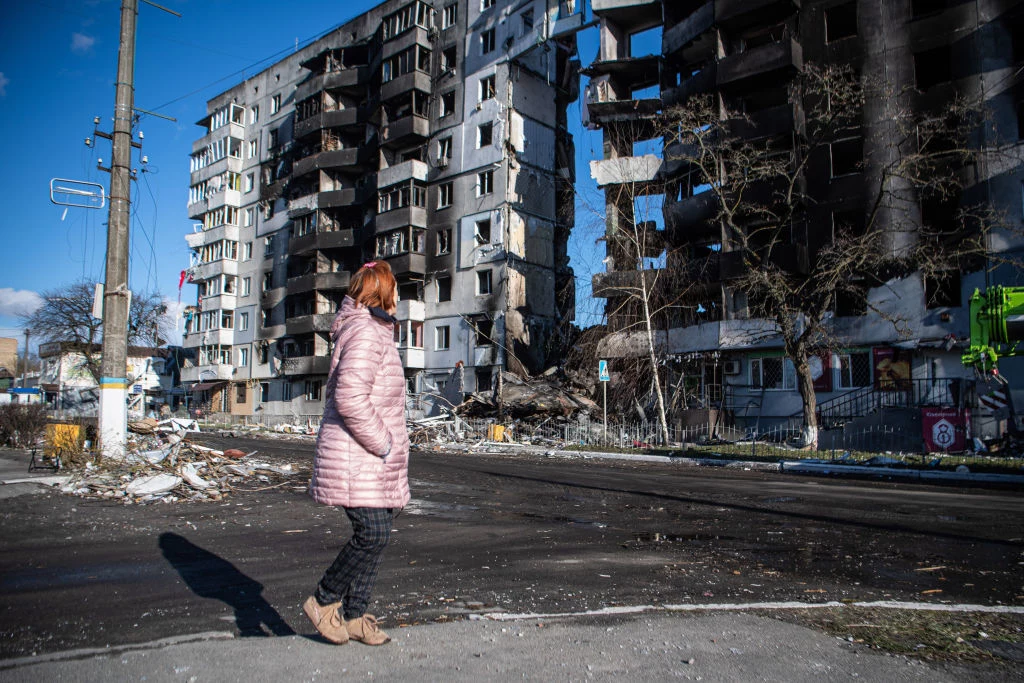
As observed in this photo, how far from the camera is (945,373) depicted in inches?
1035

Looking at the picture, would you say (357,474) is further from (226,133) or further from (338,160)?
(226,133)

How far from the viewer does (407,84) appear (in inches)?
1852

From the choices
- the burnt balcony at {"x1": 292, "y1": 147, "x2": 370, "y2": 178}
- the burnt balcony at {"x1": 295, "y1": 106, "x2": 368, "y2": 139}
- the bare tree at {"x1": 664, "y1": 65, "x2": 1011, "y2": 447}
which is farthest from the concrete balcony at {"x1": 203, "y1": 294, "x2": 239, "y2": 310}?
the bare tree at {"x1": 664, "y1": 65, "x2": 1011, "y2": 447}

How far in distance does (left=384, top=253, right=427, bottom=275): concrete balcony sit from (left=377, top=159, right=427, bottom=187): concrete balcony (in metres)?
5.19

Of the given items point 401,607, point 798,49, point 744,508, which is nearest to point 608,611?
point 401,607

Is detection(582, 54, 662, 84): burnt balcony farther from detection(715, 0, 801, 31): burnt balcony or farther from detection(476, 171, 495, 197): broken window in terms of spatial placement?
detection(476, 171, 495, 197): broken window

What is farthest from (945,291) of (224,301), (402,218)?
(224,301)

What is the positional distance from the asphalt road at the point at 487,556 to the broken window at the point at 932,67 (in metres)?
23.6

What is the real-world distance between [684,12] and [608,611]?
38868 mm

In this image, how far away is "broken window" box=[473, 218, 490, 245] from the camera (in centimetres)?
4372

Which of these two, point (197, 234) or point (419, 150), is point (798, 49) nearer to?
point (419, 150)

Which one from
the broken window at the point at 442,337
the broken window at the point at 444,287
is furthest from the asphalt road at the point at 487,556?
the broken window at the point at 444,287

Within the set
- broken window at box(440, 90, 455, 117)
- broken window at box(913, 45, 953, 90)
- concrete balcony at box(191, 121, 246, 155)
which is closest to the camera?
broken window at box(913, 45, 953, 90)

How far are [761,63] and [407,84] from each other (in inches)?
953
